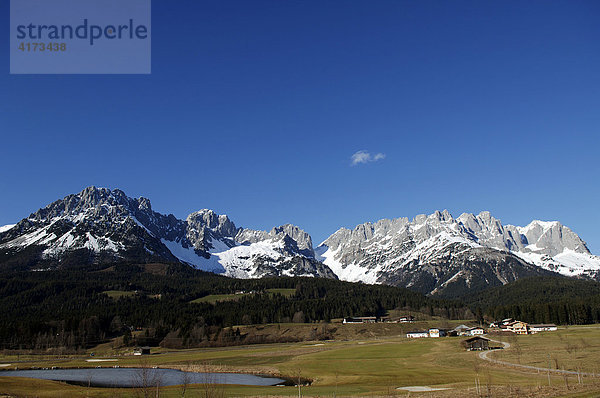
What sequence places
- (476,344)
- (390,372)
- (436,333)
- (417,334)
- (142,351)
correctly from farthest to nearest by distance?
(417,334), (436,333), (142,351), (476,344), (390,372)

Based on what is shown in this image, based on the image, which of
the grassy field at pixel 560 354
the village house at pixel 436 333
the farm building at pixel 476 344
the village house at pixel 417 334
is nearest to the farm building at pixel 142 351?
the village house at pixel 417 334

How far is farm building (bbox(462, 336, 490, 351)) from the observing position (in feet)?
416

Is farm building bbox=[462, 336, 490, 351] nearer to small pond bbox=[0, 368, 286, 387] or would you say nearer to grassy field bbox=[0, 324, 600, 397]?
grassy field bbox=[0, 324, 600, 397]

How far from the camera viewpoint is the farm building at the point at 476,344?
126750 mm

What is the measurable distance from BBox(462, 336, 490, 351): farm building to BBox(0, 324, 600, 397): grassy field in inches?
117

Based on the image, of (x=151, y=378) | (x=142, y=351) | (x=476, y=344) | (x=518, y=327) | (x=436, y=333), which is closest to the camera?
(x=151, y=378)

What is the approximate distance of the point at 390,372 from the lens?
89375 millimetres

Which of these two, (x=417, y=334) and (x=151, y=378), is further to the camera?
(x=417, y=334)

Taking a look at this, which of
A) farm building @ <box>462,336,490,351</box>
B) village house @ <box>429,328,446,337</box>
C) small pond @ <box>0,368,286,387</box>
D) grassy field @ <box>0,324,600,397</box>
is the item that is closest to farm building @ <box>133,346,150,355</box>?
grassy field @ <box>0,324,600,397</box>

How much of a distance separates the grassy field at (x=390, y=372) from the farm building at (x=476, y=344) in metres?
2.97

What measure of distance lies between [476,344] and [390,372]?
165 ft

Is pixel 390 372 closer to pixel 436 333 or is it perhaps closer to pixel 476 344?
pixel 476 344

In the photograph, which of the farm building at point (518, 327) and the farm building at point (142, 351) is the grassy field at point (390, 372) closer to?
the farm building at point (142, 351)

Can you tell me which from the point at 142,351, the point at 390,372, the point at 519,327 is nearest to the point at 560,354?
the point at 390,372
